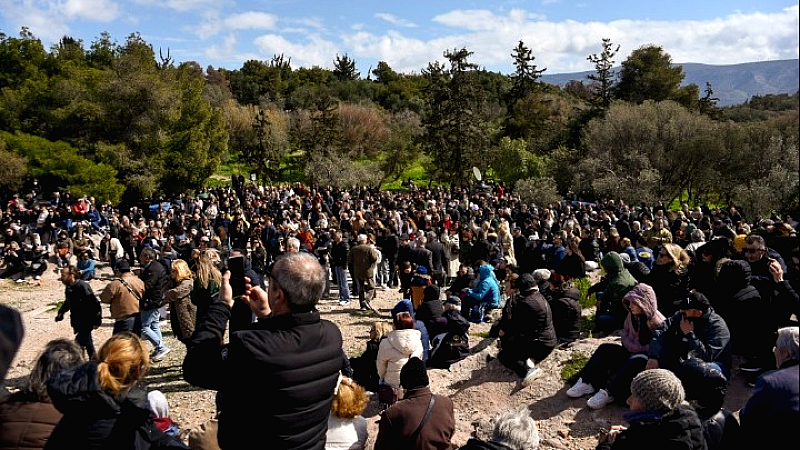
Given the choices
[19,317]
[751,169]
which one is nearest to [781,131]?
[751,169]

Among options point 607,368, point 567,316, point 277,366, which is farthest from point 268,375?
point 567,316

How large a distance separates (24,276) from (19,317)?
16.9 m

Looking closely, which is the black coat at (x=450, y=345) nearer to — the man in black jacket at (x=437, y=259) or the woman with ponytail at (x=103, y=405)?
the man in black jacket at (x=437, y=259)

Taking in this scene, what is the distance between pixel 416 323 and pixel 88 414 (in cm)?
451

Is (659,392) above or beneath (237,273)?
beneath

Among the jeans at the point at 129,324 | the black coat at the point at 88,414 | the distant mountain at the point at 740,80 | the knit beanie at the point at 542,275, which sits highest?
the distant mountain at the point at 740,80

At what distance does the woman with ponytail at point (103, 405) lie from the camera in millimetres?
2824

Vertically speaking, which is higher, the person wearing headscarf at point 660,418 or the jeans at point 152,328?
the person wearing headscarf at point 660,418

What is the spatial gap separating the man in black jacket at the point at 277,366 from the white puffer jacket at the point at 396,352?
3.08 m

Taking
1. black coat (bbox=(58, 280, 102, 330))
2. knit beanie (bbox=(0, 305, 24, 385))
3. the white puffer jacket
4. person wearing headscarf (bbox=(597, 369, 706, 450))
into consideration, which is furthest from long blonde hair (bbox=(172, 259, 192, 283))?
knit beanie (bbox=(0, 305, 24, 385))

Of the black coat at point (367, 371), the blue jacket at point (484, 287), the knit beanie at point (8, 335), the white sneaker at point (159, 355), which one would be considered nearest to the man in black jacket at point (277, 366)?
the knit beanie at point (8, 335)

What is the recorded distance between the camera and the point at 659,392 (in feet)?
11.1

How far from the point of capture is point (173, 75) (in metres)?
31.6

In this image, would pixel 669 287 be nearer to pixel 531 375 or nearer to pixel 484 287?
pixel 531 375
